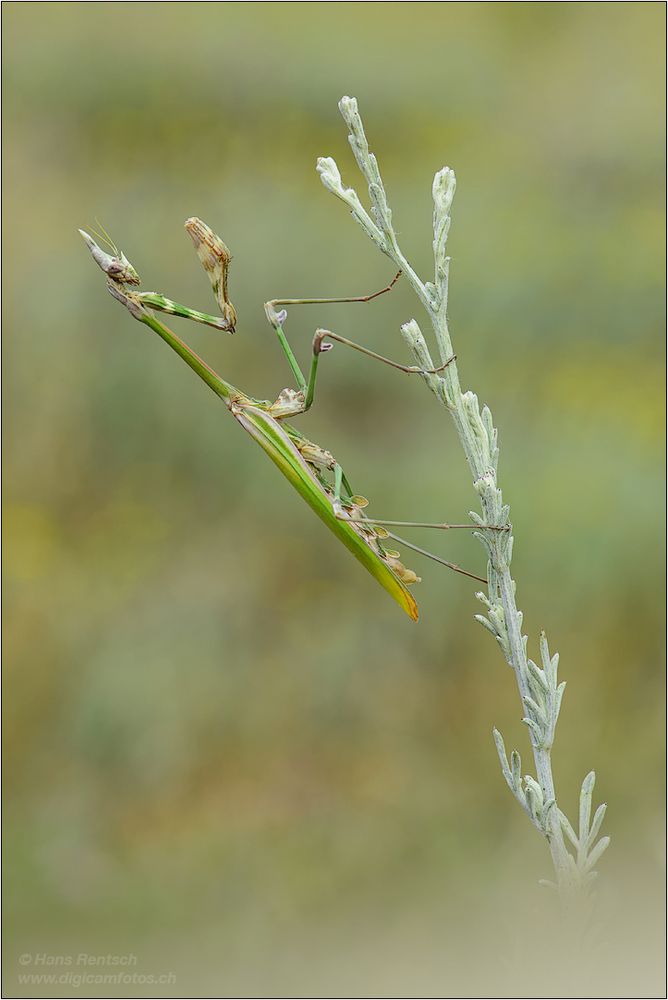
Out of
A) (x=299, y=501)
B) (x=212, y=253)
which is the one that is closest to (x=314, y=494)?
(x=212, y=253)

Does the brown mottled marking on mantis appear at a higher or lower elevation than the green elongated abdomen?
higher

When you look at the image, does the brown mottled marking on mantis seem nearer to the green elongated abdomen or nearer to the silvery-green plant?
the green elongated abdomen

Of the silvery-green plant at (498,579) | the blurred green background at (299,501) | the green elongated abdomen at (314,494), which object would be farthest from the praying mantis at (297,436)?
the blurred green background at (299,501)

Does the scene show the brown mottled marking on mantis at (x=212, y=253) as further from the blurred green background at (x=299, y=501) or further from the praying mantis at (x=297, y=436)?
the blurred green background at (x=299, y=501)

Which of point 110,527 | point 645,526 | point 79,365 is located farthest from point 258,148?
point 645,526

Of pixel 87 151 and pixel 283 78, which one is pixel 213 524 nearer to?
pixel 87 151

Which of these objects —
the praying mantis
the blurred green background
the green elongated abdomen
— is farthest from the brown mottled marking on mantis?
the blurred green background

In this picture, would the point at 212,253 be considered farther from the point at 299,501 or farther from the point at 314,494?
the point at 299,501
